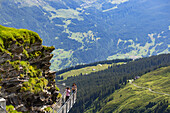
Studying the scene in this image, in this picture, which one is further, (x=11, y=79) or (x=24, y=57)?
(x=24, y=57)

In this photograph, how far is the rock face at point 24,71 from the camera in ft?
75.1

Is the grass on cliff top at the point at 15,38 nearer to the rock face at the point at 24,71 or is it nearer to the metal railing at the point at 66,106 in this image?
the rock face at the point at 24,71

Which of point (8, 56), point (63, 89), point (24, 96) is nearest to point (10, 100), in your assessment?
point (24, 96)

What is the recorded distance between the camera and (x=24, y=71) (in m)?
24.5

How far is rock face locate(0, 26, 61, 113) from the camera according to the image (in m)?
22.9

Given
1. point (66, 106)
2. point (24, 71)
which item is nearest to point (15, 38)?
point (24, 71)

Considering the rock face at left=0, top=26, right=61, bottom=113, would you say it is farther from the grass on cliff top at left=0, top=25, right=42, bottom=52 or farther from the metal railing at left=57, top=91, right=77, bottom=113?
the metal railing at left=57, top=91, right=77, bottom=113

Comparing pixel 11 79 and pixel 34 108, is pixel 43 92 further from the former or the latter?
pixel 11 79

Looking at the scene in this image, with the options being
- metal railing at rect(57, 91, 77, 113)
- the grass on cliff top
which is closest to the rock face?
the grass on cliff top

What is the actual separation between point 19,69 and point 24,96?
2.46 metres

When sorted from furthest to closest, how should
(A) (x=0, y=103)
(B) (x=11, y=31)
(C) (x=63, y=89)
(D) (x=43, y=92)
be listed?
(C) (x=63, y=89), (D) (x=43, y=92), (B) (x=11, y=31), (A) (x=0, y=103)

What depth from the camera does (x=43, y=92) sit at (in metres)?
26.6

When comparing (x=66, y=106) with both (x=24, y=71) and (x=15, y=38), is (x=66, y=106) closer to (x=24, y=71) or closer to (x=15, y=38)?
(x=24, y=71)

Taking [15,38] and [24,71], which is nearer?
[15,38]
